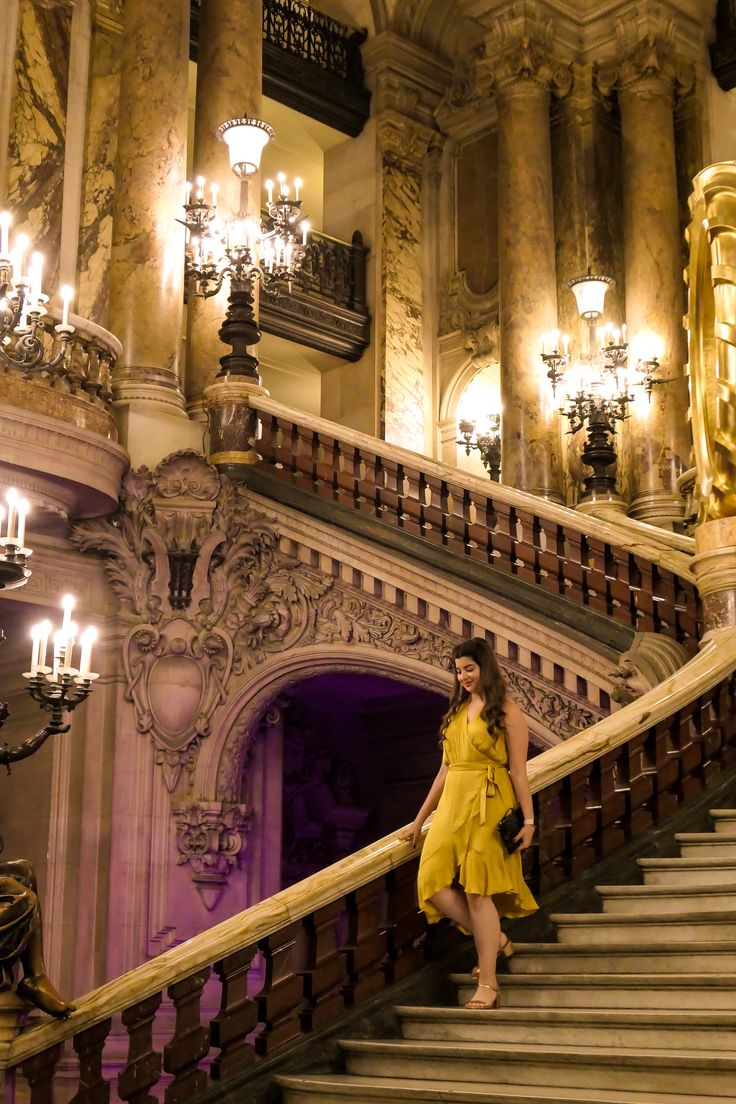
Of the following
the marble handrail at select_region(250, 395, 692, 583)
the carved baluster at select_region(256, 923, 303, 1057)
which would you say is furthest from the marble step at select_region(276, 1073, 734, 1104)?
the marble handrail at select_region(250, 395, 692, 583)

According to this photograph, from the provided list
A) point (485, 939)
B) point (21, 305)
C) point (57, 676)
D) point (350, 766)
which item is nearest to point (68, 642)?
point (57, 676)

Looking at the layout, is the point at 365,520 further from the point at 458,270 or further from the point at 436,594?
the point at 458,270

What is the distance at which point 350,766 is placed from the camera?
13.0m

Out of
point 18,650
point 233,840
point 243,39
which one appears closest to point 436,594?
point 233,840

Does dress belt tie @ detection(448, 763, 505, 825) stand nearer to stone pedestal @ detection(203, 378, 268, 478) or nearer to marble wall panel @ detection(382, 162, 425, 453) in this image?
stone pedestal @ detection(203, 378, 268, 478)

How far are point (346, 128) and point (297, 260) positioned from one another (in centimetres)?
606

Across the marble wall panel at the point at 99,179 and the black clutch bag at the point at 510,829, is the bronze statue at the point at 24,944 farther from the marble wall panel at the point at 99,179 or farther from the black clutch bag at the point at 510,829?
the marble wall panel at the point at 99,179

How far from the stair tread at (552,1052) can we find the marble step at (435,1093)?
0.09 meters

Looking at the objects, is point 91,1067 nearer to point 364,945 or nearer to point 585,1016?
point 364,945

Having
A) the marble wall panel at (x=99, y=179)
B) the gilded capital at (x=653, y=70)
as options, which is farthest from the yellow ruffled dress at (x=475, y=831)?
the gilded capital at (x=653, y=70)

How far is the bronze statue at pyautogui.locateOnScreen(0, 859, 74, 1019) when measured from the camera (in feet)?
16.8

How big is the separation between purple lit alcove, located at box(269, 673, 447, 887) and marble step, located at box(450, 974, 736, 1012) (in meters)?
7.06

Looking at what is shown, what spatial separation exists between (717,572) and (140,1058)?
3893 millimetres

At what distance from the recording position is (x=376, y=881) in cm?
562
